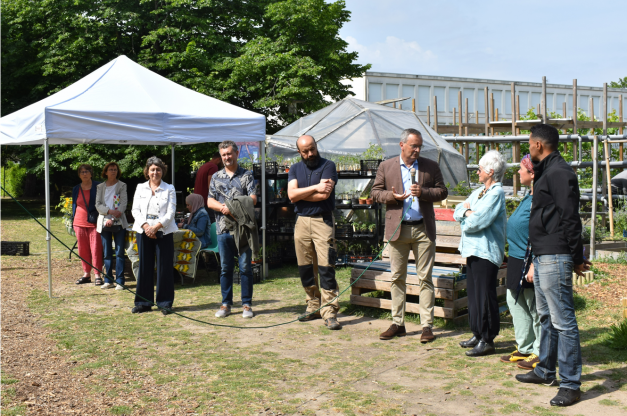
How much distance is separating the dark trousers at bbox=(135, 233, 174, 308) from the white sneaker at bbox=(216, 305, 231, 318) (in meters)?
0.65

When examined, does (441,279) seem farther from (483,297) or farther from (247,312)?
(247,312)

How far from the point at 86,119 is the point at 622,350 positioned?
6.73m

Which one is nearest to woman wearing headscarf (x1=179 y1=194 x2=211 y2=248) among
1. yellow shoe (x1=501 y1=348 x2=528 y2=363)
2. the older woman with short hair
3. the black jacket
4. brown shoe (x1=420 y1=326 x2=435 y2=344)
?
brown shoe (x1=420 y1=326 x2=435 y2=344)

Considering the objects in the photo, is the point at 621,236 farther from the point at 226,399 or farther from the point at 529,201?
the point at 226,399

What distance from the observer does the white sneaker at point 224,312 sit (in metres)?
6.80

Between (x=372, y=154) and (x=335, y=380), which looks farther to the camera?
(x=372, y=154)

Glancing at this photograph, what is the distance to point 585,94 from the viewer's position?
4509 centimetres

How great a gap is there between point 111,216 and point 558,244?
254 inches

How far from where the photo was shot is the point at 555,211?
4141mm

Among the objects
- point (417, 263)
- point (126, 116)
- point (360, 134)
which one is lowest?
point (417, 263)

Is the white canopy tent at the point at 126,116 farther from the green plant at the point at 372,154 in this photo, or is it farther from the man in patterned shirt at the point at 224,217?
the green plant at the point at 372,154

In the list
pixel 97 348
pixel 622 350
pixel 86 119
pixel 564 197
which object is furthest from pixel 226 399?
pixel 86 119

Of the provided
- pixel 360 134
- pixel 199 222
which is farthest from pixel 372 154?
pixel 199 222

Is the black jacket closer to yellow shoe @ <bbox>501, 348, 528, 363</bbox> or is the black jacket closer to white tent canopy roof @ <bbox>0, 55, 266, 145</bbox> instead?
yellow shoe @ <bbox>501, 348, 528, 363</bbox>
